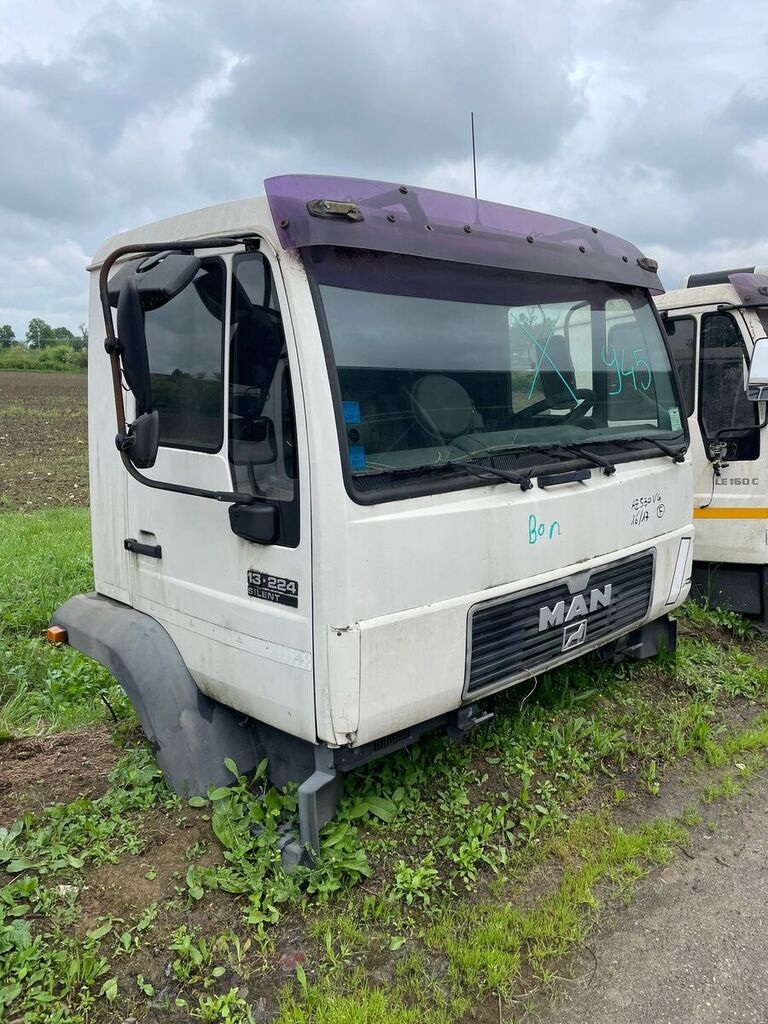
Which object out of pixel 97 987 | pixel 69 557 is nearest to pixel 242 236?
pixel 97 987

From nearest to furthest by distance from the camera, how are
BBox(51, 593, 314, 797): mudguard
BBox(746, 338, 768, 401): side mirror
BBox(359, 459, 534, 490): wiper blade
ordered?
BBox(359, 459, 534, 490): wiper blade → BBox(51, 593, 314, 797): mudguard → BBox(746, 338, 768, 401): side mirror

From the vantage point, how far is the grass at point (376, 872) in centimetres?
237

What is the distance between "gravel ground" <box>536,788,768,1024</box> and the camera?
2.33 m

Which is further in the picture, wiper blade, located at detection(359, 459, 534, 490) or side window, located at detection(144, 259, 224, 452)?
side window, located at detection(144, 259, 224, 452)

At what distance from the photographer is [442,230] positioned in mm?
2762

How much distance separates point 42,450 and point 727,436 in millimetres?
15559

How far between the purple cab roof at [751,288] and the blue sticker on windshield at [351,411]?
3.58m

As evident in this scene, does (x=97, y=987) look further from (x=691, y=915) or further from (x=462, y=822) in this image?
(x=691, y=915)

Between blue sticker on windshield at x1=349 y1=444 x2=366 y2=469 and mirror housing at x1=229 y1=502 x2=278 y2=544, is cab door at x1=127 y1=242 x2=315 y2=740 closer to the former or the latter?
mirror housing at x1=229 y1=502 x2=278 y2=544

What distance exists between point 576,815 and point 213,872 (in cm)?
151

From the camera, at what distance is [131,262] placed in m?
3.21

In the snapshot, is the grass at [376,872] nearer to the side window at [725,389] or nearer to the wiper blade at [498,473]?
the wiper blade at [498,473]

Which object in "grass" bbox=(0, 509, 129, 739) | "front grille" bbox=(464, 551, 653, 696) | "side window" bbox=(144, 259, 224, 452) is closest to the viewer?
"side window" bbox=(144, 259, 224, 452)

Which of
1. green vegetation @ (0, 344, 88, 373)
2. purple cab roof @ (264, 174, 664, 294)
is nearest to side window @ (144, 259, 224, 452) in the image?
purple cab roof @ (264, 174, 664, 294)
